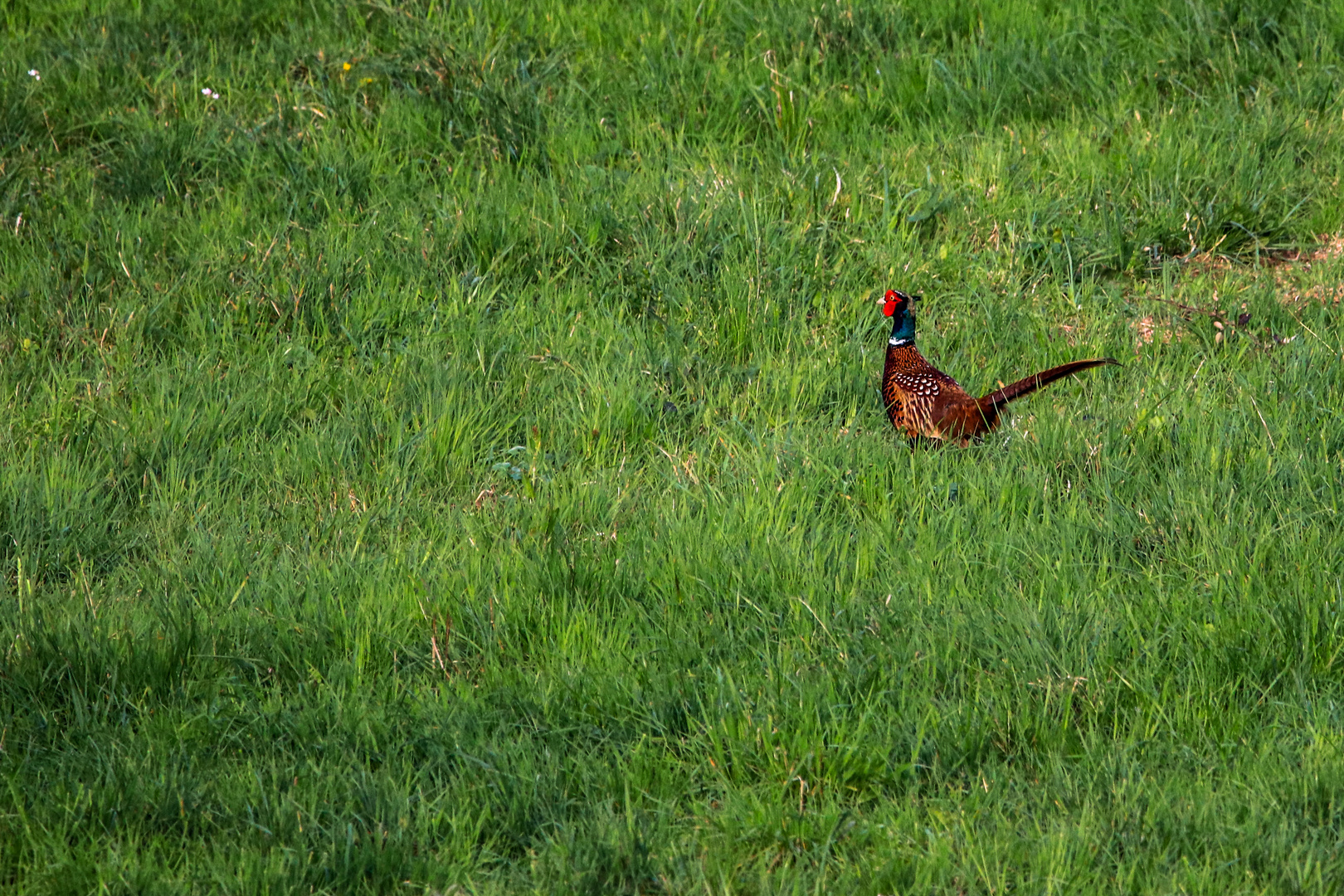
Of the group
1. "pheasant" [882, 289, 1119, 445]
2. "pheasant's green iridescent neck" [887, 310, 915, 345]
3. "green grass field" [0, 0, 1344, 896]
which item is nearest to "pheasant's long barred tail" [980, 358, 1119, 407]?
"pheasant" [882, 289, 1119, 445]

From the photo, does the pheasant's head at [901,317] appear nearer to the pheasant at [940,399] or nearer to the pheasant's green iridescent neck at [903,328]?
the pheasant's green iridescent neck at [903,328]

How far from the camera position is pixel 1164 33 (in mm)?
6066

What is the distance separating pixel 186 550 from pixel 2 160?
2.90 metres

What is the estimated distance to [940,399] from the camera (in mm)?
4289

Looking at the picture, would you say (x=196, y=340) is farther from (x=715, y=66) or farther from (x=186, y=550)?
(x=715, y=66)

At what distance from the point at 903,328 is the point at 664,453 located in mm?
1064

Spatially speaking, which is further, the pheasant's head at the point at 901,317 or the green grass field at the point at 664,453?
the pheasant's head at the point at 901,317

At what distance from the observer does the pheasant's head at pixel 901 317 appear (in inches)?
183

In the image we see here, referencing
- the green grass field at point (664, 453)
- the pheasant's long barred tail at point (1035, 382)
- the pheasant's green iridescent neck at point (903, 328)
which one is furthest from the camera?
the pheasant's green iridescent neck at point (903, 328)

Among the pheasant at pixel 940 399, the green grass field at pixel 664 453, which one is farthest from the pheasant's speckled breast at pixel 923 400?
the green grass field at pixel 664 453

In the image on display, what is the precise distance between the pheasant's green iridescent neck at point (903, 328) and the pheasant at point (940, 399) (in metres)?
0.09

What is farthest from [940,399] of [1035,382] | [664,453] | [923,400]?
[664,453]

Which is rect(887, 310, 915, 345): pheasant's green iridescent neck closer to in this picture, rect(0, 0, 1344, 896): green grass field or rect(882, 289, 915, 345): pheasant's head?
rect(882, 289, 915, 345): pheasant's head

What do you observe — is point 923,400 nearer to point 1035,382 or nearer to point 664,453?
point 1035,382
